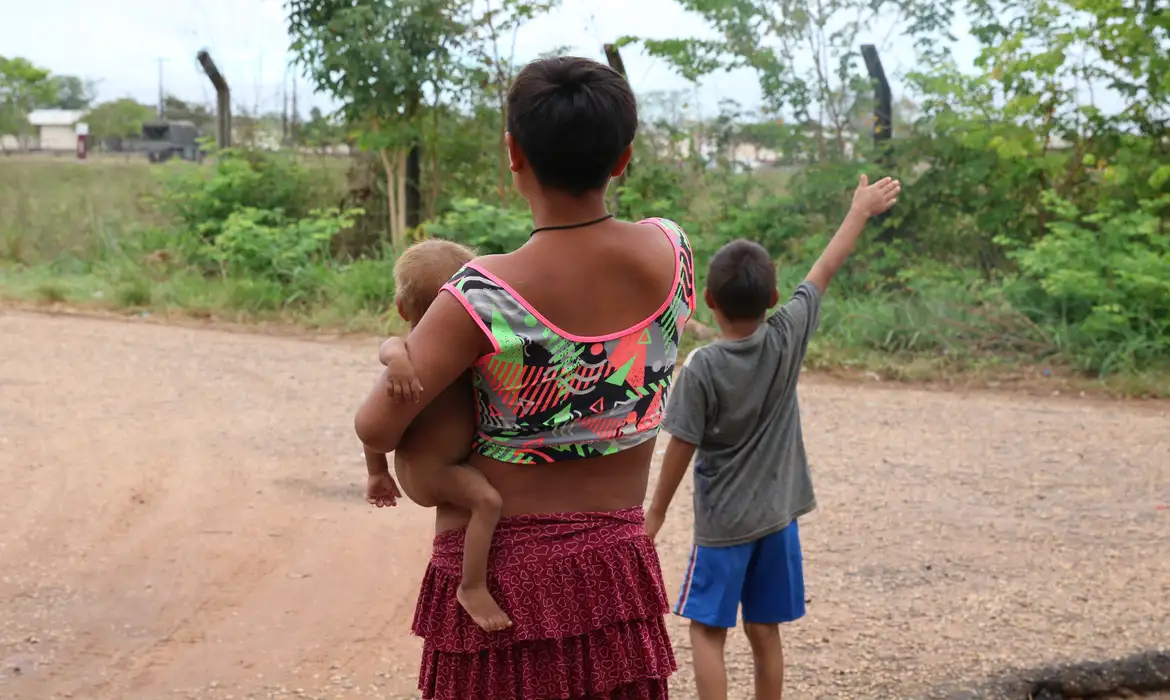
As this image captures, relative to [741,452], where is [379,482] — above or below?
above

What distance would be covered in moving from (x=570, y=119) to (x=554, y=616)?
2.35 ft

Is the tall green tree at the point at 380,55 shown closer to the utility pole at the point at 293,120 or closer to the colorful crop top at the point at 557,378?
the utility pole at the point at 293,120

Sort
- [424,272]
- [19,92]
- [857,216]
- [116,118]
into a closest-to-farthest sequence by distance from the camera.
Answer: [424,272], [857,216], [19,92], [116,118]

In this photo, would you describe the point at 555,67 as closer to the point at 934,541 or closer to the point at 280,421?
the point at 934,541

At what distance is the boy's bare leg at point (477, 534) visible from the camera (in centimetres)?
175

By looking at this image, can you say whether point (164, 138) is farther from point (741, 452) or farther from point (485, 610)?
point (485, 610)

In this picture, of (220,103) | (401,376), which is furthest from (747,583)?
(220,103)

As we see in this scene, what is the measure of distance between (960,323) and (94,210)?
10.2m

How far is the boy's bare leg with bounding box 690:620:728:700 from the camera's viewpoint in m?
2.98

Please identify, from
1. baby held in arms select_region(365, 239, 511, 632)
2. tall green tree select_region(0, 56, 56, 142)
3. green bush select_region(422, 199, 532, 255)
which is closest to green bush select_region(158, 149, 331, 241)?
green bush select_region(422, 199, 532, 255)

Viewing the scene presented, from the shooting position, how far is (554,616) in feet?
5.85

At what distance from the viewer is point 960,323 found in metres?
8.50

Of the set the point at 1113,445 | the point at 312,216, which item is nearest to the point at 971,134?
the point at 1113,445

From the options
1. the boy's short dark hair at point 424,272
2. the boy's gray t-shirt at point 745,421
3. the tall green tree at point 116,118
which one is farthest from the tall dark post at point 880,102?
the tall green tree at point 116,118
